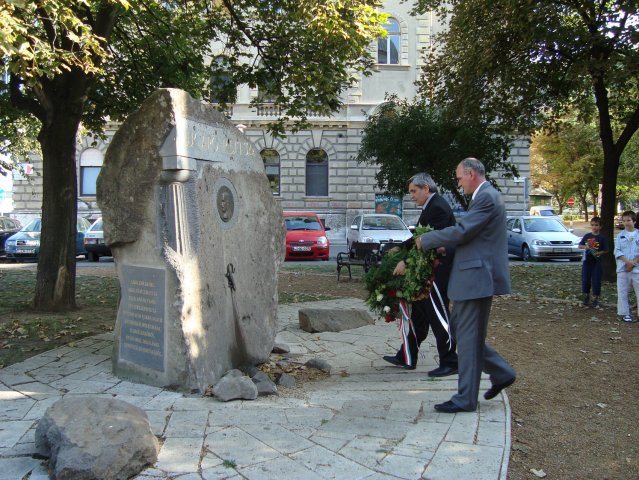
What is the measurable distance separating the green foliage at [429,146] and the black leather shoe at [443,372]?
11.8 meters

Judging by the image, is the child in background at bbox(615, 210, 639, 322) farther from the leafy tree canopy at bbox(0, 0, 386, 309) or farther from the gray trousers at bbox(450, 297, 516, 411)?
the gray trousers at bbox(450, 297, 516, 411)

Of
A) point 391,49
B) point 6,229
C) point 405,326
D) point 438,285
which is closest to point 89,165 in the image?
point 6,229

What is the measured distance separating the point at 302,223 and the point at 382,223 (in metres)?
Result: 3.64

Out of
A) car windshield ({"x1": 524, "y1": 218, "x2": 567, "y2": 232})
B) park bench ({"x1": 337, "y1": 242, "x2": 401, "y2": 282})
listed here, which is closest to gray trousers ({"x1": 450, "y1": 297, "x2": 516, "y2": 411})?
park bench ({"x1": 337, "y1": 242, "x2": 401, "y2": 282})

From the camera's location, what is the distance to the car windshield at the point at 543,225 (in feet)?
69.4

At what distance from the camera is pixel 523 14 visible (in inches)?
441

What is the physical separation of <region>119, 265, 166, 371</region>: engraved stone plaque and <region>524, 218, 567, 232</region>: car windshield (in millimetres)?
18556

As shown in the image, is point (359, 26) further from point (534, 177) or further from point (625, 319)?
point (534, 177)

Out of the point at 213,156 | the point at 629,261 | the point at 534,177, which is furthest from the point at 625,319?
the point at 534,177

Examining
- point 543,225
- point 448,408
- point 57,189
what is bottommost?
point 448,408

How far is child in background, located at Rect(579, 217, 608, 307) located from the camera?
31.9ft

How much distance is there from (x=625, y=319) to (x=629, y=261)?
861 mm

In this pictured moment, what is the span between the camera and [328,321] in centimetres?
775

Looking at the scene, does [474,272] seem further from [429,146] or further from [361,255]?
[429,146]
